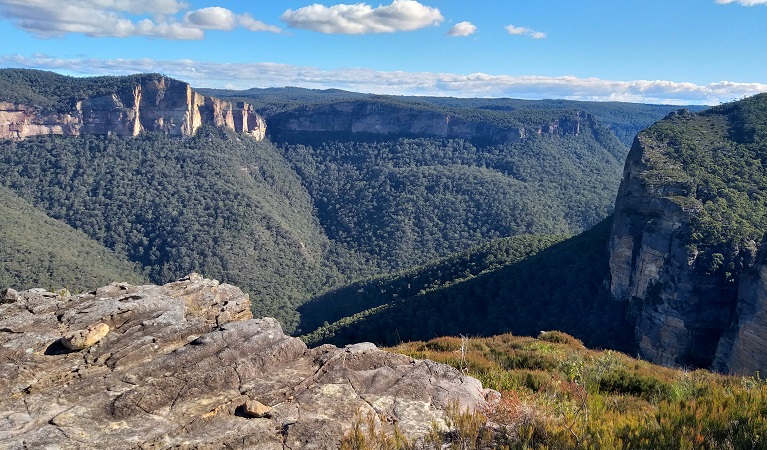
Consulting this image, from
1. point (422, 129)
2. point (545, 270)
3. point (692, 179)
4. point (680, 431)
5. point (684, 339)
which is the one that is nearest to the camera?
point (680, 431)

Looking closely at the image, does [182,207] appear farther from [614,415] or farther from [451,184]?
[614,415]

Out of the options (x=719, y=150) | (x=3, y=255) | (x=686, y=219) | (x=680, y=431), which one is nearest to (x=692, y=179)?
(x=686, y=219)

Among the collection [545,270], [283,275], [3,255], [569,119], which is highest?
[569,119]

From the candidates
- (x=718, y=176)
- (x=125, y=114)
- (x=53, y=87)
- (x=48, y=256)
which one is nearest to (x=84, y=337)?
(x=718, y=176)

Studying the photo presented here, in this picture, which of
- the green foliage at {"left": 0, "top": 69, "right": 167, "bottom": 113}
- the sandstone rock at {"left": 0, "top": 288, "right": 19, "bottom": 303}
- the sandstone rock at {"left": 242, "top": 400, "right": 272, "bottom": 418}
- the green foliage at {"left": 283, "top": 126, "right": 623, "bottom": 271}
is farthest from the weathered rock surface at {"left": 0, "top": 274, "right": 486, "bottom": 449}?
the green foliage at {"left": 0, "top": 69, "right": 167, "bottom": 113}

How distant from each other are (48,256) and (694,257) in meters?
72.6

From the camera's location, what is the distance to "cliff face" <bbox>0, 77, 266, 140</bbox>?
105062mm

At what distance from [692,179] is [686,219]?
22.9ft

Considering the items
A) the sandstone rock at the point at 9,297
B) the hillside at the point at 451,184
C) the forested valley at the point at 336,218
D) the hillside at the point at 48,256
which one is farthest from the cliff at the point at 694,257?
the hillside at the point at 48,256

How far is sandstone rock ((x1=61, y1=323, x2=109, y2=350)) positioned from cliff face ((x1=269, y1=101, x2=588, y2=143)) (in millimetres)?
138604

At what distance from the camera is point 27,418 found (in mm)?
8125

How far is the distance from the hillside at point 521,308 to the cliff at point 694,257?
2.63 meters

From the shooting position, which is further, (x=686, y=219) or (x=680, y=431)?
(x=686, y=219)

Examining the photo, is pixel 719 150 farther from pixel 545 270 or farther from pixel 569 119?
pixel 569 119
